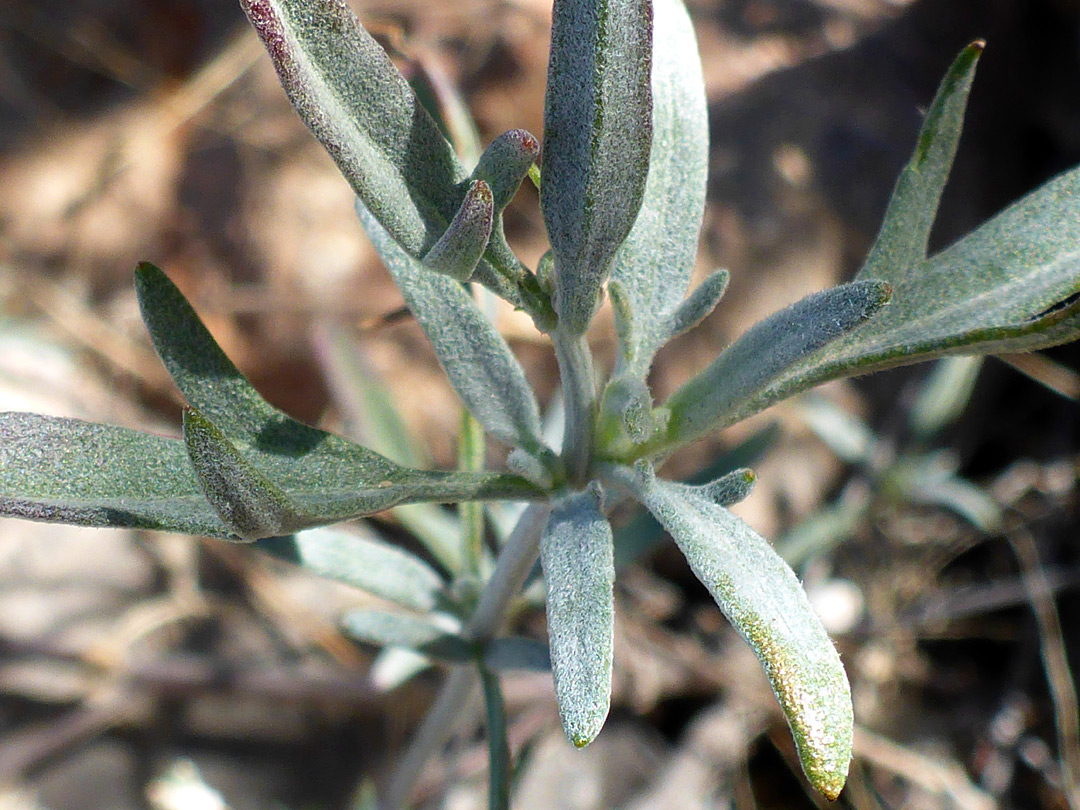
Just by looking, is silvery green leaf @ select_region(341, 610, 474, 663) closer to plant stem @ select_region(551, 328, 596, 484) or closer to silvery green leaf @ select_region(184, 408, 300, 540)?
plant stem @ select_region(551, 328, 596, 484)

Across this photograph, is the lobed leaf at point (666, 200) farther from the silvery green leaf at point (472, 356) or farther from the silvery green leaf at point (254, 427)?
the silvery green leaf at point (254, 427)

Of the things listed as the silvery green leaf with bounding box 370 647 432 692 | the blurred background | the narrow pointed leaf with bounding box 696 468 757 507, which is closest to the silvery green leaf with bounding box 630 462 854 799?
the narrow pointed leaf with bounding box 696 468 757 507

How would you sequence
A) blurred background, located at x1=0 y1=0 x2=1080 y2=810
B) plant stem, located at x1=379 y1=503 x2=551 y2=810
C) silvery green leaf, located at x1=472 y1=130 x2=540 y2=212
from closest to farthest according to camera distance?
silvery green leaf, located at x1=472 y1=130 x2=540 y2=212 < plant stem, located at x1=379 y1=503 x2=551 y2=810 < blurred background, located at x1=0 y1=0 x2=1080 y2=810

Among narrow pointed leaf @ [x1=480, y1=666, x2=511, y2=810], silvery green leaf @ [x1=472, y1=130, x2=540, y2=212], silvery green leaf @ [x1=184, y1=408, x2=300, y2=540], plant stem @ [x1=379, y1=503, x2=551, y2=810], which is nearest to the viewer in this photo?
silvery green leaf @ [x1=184, y1=408, x2=300, y2=540]

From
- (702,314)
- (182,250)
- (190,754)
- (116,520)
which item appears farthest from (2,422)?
(182,250)

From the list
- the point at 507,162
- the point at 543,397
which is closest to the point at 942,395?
the point at 543,397

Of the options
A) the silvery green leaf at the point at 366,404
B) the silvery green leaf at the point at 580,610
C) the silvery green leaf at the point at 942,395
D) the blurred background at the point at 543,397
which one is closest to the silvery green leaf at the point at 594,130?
the silvery green leaf at the point at 580,610

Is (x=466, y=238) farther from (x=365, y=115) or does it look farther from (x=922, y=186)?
(x=922, y=186)
